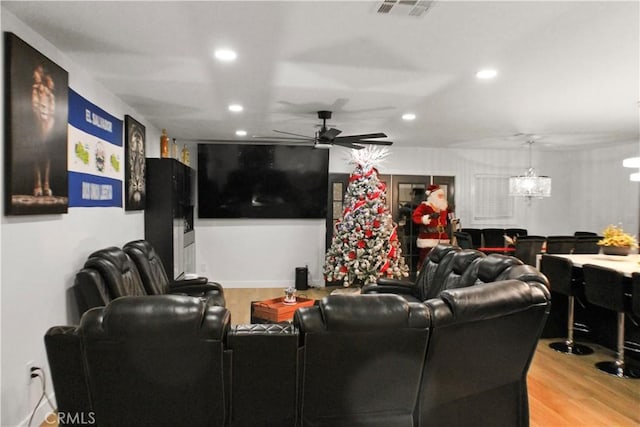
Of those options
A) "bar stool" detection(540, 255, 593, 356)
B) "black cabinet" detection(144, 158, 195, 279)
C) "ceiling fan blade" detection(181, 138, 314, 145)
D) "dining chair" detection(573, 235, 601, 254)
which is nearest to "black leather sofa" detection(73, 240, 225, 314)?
"black cabinet" detection(144, 158, 195, 279)

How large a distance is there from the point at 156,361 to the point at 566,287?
12.8ft

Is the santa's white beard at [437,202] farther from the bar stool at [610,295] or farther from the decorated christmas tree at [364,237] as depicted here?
the bar stool at [610,295]

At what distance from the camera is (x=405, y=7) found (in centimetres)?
223

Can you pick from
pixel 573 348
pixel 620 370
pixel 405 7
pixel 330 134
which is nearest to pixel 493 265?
pixel 620 370

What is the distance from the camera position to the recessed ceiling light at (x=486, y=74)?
3.34 metres

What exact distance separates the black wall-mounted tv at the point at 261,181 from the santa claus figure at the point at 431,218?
1.75 meters

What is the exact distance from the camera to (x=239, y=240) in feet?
23.7

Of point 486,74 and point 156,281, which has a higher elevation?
point 486,74

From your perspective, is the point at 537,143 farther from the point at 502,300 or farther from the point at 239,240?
the point at 502,300

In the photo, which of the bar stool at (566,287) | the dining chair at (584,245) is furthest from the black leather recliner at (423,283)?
the dining chair at (584,245)

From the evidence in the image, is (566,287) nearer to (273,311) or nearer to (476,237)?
(273,311)

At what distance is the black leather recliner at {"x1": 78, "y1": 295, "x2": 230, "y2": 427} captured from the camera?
1653 mm

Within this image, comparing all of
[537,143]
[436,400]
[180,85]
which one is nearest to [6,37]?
[180,85]

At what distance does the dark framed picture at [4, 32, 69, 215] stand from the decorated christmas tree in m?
4.06
